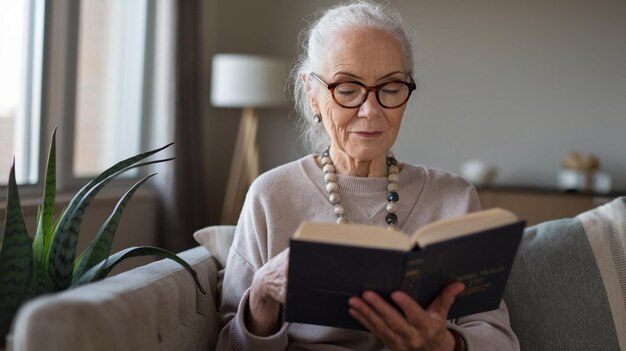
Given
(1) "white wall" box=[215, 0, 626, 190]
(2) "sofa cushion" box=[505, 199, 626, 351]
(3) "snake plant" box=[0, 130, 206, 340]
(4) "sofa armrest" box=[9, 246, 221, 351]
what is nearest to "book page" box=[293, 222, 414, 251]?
(4) "sofa armrest" box=[9, 246, 221, 351]

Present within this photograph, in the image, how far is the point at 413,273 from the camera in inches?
46.7

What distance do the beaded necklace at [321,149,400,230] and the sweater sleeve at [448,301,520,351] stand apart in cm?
27

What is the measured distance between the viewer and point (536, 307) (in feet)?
5.47

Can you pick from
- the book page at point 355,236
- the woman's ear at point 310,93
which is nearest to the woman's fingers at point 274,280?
the book page at point 355,236

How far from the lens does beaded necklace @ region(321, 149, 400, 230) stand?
1673mm

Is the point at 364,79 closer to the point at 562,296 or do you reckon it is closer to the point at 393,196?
the point at 393,196

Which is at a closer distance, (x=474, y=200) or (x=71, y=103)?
(x=474, y=200)

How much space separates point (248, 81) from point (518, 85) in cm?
178

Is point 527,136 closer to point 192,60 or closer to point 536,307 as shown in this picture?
point 192,60

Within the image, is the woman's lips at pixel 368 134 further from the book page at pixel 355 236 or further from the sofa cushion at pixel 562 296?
the book page at pixel 355 236

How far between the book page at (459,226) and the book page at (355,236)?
3 centimetres

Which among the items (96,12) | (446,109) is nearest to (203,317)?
(96,12)

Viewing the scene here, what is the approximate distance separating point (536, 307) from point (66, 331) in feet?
3.53

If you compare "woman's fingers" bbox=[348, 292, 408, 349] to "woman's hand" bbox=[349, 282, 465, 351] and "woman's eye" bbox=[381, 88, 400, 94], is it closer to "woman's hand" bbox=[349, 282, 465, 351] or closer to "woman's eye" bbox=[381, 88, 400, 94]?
"woman's hand" bbox=[349, 282, 465, 351]
